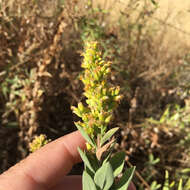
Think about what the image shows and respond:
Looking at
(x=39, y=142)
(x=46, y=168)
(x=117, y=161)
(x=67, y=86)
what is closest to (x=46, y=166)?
(x=46, y=168)

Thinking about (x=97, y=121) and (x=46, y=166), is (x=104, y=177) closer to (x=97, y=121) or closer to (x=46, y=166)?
(x=97, y=121)

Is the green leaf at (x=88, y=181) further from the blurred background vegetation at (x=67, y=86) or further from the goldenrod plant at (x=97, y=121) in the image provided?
the blurred background vegetation at (x=67, y=86)

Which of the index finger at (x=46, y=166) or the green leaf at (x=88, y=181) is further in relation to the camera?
the index finger at (x=46, y=166)

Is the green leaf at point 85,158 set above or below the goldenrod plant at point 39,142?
above

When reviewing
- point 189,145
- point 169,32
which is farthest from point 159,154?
point 169,32

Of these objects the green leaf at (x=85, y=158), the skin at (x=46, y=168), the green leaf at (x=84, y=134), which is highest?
the green leaf at (x=84, y=134)

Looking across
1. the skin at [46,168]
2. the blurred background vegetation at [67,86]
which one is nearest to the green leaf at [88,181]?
the skin at [46,168]
